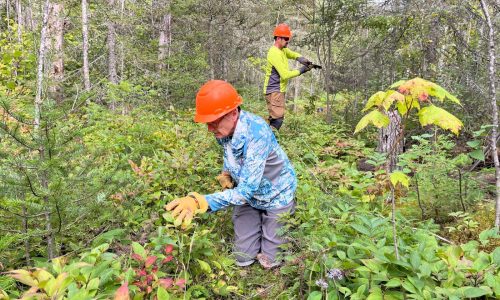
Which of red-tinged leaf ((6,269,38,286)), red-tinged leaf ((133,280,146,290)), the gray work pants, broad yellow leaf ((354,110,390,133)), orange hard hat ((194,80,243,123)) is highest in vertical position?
broad yellow leaf ((354,110,390,133))

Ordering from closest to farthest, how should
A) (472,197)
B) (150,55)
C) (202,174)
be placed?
(472,197)
(202,174)
(150,55)

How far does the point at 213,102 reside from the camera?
9.75 feet

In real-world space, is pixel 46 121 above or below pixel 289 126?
above

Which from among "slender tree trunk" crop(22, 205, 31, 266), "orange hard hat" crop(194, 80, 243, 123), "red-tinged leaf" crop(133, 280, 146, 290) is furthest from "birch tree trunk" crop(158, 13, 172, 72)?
"red-tinged leaf" crop(133, 280, 146, 290)

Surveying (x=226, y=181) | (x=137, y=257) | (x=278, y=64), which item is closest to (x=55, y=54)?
(x=226, y=181)

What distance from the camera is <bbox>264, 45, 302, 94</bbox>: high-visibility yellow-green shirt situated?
7.22 m

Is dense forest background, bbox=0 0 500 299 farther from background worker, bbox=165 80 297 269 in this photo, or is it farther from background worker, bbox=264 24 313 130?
background worker, bbox=264 24 313 130

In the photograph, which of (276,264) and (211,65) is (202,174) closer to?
(276,264)

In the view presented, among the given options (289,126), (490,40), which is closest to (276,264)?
(490,40)

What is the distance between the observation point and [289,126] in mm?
9320

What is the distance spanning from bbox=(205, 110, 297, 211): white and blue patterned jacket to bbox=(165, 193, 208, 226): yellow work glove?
0.33ft

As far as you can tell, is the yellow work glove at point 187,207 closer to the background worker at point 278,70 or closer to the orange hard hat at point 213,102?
the orange hard hat at point 213,102

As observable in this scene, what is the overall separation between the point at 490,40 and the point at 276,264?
9.17 feet

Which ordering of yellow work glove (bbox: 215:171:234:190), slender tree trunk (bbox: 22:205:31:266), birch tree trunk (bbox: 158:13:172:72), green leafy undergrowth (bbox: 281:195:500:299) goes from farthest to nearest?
1. birch tree trunk (bbox: 158:13:172:72)
2. yellow work glove (bbox: 215:171:234:190)
3. slender tree trunk (bbox: 22:205:31:266)
4. green leafy undergrowth (bbox: 281:195:500:299)
